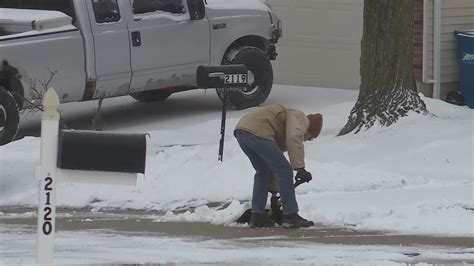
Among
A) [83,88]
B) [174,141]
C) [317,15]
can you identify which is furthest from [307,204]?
[317,15]

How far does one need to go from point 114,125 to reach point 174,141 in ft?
6.76

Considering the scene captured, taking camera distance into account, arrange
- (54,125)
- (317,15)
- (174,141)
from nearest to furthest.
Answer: (54,125)
(174,141)
(317,15)

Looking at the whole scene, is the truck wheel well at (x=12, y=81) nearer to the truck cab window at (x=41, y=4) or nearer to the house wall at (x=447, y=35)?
the truck cab window at (x=41, y=4)

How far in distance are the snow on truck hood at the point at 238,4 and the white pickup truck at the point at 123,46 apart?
16 mm

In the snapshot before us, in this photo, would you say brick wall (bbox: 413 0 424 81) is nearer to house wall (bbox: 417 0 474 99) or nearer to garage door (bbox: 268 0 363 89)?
house wall (bbox: 417 0 474 99)

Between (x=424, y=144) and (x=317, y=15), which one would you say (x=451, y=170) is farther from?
(x=317, y=15)

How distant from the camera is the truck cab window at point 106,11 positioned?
1397 centimetres

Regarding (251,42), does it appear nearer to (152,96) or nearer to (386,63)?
(152,96)

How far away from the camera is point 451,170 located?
11.4m

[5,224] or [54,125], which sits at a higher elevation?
[54,125]

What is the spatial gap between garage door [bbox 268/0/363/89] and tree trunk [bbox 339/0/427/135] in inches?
157

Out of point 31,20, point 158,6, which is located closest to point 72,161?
point 31,20

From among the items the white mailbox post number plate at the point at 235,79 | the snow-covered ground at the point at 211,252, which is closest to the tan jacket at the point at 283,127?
the snow-covered ground at the point at 211,252

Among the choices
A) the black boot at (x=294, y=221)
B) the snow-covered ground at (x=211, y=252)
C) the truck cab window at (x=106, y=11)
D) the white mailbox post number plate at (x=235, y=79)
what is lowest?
the snow-covered ground at (x=211, y=252)
